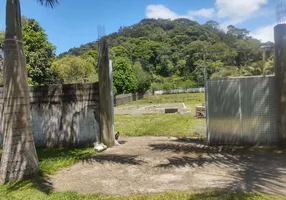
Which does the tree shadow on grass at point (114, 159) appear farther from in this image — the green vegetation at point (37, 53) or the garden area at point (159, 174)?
the green vegetation at point (37, 53)

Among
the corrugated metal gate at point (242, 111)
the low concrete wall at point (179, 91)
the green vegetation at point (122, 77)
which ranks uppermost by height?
the green vegetation at point (122, 77)

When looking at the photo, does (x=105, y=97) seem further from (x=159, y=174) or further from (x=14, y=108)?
(x=159, y=174)

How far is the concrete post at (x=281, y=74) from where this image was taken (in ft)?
20.2

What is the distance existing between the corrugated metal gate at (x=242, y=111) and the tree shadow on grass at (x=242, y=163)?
1.50 ft

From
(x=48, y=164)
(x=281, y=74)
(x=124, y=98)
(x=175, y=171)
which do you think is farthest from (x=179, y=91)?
(x=175, y=171)

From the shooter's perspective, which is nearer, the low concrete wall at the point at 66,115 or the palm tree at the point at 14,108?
the palm tree at the point at 14,108

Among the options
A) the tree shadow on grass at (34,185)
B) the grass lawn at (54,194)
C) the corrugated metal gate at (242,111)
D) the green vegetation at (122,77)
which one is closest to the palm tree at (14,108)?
the tree shadow on grass at (34,185)

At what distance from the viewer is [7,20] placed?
4.63m

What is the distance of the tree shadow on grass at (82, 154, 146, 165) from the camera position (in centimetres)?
558

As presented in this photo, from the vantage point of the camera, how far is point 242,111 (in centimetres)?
659

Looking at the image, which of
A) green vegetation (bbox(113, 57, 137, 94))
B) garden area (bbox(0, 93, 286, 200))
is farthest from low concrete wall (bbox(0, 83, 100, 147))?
green vegetation (bbox(113, 57, 137, 94))

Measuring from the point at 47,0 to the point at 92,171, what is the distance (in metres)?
4.06

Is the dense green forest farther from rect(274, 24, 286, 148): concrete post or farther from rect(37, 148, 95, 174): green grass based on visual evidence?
rect(37, 148, 95, 174): green grass

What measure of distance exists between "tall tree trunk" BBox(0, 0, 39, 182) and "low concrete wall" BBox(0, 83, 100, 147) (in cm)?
294
